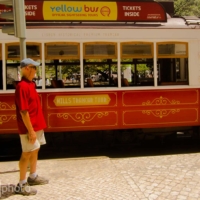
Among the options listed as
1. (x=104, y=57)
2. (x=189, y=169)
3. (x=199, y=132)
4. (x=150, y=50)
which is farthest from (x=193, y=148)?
(x=104, y=57)

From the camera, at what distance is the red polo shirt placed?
4.13 m

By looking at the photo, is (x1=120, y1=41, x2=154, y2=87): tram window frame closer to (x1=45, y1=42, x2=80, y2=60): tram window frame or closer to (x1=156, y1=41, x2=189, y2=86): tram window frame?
(x1=156, y1=41, x2=189, y2=86): tram window frame

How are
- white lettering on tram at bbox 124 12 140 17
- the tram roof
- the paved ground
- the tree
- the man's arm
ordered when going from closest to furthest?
the man's arm → the paved ground → the tram roof → white lettering on tram at bbox 124 12 140 17 → the tree

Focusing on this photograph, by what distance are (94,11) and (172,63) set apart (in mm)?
1973

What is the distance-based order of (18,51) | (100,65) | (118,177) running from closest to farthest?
1. (118,177)
2. (18,51)
3. (100,65)

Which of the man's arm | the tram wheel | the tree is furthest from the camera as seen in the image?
the tree

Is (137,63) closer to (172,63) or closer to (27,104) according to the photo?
(172,63)

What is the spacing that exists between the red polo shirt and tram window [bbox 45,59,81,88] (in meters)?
2.02

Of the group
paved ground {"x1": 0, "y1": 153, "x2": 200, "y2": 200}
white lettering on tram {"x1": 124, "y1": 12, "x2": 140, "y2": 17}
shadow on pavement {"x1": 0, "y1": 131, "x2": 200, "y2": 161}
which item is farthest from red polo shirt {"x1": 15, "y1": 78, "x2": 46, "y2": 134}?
white lettering on tram {"x1": 124, "y1": 12, "x2": 140, "y2": 17}

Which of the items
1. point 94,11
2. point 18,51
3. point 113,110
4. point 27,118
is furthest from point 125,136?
point 27,118

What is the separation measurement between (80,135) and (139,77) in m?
1.75

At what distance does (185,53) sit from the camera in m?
6.65

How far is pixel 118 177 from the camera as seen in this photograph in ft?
16.5

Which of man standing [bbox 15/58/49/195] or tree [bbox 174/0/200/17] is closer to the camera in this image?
man standing [bbox 15/58/49/195]
